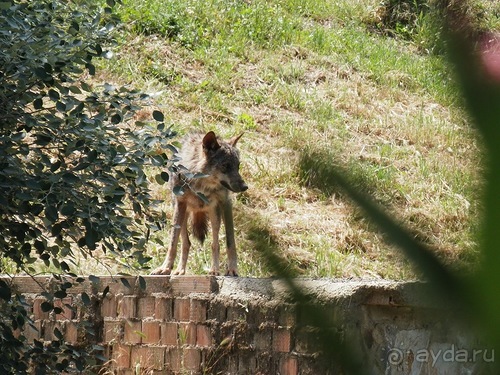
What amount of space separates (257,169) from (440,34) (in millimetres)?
10483

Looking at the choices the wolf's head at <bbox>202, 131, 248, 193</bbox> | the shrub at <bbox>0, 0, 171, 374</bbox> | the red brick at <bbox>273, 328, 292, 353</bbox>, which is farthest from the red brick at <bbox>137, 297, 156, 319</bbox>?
the wolf's head at <bbox>202, 131, 248, 193</bbox>

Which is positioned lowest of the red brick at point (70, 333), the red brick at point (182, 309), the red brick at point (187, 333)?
the red brick at point (70, 333)

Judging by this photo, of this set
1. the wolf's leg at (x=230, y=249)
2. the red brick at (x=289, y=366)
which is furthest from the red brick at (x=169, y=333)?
the red brick at (x=289, y=366)

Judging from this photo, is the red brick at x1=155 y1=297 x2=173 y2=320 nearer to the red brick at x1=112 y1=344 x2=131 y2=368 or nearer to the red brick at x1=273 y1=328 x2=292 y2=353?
the red brick at x1=112 y1=344 x2=131 y2=368

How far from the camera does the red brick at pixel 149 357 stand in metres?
6.33

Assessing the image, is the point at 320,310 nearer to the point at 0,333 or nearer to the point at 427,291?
the point at 427,291

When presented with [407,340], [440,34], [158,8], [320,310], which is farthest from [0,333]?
[158,8]

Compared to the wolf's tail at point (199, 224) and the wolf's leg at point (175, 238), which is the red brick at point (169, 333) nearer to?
the wolf's leg at point (175, 238)

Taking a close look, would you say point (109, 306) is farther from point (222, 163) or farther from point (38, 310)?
point (222, 163)

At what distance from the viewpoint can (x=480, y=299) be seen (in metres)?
0.93

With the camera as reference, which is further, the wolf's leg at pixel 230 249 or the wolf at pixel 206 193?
the wolf at pixel 206 193

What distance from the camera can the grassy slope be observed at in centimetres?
1032

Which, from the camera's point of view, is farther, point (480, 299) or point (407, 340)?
point (407, 340)

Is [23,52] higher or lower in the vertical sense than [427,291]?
lower
